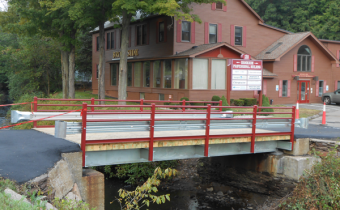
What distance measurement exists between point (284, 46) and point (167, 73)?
11.4 metres

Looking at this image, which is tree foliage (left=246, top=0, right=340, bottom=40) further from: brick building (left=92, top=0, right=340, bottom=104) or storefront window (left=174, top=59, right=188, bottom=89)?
storefront window (left=174, top=59, right=188, bottom=89)

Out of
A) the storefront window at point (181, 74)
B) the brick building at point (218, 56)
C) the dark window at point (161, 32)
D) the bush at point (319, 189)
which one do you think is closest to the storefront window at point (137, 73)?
the brick building at point (218, 56)

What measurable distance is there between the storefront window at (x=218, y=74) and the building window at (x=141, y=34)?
8.15 meters

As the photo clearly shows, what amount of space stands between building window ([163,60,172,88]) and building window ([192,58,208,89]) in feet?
8.77

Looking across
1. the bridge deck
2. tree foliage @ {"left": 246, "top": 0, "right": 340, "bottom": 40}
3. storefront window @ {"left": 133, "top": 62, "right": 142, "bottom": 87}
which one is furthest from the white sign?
tree foliage @ {"left": 246, "top": 0, "right": 340, "bottom": 40}

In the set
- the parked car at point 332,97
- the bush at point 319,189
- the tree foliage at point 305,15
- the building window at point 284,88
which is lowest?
the bush at point 319,189

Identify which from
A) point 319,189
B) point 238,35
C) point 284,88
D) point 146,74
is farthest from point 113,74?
point 319,189

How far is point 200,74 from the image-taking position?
2514cm

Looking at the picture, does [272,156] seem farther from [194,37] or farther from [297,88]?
[297,88]

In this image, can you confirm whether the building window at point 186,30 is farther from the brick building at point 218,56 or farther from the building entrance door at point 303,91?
the building entrance door at point 303,91

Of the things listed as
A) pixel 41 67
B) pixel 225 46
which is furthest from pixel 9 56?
pixel 225 46

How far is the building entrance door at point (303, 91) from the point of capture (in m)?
31.3

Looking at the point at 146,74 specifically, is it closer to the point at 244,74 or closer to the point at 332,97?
the point at 244,74

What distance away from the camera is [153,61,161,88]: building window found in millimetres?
28391
